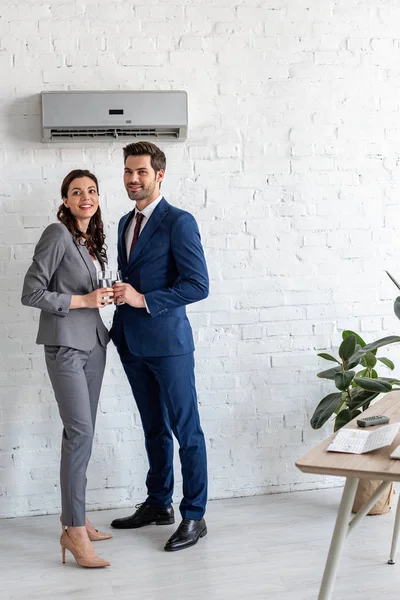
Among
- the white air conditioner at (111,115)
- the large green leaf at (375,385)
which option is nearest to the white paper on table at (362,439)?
the large green leaf at (375,385)

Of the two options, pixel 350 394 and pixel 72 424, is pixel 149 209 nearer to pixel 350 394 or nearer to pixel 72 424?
pixel 72 424

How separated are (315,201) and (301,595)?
2.05 metres

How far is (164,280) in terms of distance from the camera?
Answer: 3488 millimetres

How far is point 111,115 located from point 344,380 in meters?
1.69

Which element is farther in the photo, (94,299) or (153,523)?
(153,523)

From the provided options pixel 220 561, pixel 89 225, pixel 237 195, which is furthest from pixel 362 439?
pixel 237 195

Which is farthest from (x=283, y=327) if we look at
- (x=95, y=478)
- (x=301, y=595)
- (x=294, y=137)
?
(x=301, y=595)

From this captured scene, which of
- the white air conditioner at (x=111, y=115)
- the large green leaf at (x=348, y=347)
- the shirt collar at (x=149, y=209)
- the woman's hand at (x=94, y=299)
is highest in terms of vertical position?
the white air conditioner at (x=111, y=115)

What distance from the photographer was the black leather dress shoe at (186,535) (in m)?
3.42

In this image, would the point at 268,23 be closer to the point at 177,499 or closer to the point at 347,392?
the point at 347,392

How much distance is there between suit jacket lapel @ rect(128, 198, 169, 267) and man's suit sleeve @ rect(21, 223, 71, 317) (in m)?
0.34

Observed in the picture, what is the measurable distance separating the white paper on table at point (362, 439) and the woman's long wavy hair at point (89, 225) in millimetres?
1569

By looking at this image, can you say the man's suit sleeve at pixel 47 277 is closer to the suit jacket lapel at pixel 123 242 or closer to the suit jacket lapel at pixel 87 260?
the suit jacket lapel at pixel 87 260

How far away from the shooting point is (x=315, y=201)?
4133mm
